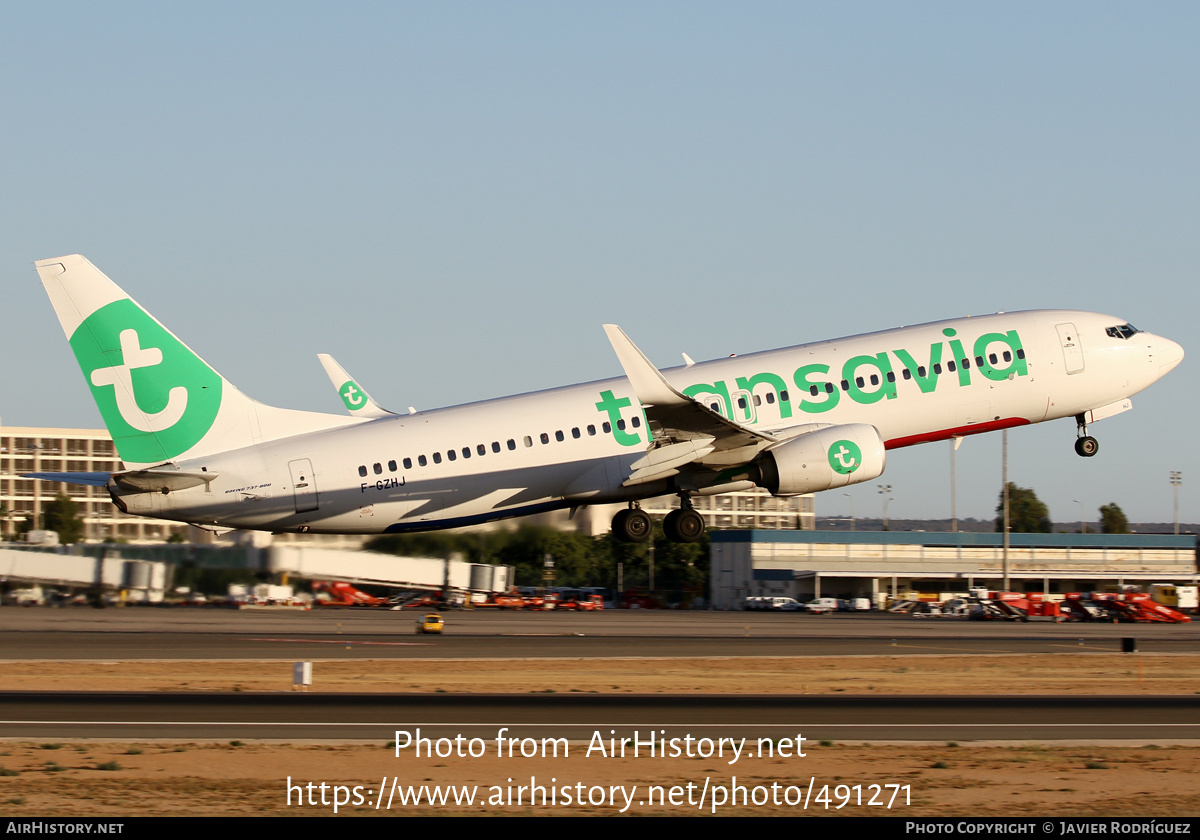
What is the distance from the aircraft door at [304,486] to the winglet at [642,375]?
9.74 m

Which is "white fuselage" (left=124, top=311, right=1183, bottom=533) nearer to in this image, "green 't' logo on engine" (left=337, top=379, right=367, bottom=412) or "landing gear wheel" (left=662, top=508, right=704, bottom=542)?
"landing gear wheel" (left=662, top=508, right=704, bottom=542)

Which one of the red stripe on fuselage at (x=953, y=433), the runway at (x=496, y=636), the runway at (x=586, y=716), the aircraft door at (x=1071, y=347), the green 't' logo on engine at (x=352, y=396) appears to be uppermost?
the aircraft door at (x=1071, y=347)

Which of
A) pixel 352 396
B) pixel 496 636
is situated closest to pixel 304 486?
pixel 352 396

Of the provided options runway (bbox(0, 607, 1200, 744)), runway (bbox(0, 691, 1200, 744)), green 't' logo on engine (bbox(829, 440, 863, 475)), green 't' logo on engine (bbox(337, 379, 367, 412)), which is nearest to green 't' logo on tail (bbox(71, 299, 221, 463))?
green 't' logo on engine (bbox(337, 379, 367, 412))

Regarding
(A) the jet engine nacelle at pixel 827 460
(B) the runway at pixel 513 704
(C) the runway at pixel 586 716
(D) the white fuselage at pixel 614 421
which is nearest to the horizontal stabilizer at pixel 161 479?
(D) the white fuselage at pixel 614 421

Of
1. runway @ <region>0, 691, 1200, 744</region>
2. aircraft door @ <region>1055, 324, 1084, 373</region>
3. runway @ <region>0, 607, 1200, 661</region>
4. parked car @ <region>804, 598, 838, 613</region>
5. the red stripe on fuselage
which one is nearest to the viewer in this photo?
runway @ <region>0, 691, 1200, 744</region>

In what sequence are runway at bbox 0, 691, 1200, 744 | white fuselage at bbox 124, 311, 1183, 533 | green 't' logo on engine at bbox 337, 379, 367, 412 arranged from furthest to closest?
green 't' logo on engine at bbox 337, 379, 367, 412, white fuselage at bbox 124, 311, 1183, 533, runway at bbox 0, 691, 1200, 744

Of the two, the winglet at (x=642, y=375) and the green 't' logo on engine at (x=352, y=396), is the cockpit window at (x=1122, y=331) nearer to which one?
the winglet at (x=642, y=375)

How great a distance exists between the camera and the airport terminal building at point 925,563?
4715 inches

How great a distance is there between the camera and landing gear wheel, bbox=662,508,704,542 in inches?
1689

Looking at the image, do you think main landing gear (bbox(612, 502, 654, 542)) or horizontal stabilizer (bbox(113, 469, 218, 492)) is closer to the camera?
horizontal stabilizer (bbox(113, 469, 218, 492))

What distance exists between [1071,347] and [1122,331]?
8.97ft

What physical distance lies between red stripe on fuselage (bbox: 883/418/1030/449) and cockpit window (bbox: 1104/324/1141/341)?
15.2 feet
